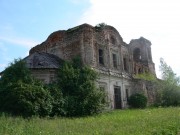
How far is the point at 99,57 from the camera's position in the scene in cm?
2806

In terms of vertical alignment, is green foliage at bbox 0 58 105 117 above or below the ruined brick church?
below

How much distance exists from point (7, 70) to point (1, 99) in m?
2.68

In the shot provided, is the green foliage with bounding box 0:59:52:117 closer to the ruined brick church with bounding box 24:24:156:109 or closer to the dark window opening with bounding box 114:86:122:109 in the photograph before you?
the ruined brick church with bounding box 24:24:156:109

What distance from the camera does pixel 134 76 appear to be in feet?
106

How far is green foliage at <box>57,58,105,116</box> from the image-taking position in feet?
66.0

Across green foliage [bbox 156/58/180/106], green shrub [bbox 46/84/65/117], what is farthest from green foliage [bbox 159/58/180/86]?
green shrub [bbox 46/84/65/117]

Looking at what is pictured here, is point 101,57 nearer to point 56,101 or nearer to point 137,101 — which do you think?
point 137,101

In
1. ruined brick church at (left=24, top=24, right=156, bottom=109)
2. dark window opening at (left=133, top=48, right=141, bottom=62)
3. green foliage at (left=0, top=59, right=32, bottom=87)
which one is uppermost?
dark window opening at (left=133, top=48, right=141, bottom=62)

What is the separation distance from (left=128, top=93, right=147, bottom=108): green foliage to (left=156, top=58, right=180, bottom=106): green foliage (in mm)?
2332

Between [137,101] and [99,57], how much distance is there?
5.78 m

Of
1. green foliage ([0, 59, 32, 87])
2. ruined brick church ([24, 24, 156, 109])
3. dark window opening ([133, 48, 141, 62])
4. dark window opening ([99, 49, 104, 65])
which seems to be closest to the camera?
green foliage ([0, 59, 32, 87])

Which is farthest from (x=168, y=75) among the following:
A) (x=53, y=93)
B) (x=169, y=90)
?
(x=53, y=93)

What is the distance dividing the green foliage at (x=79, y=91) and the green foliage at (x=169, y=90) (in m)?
10.1

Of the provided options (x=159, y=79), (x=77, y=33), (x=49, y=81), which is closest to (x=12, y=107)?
(x=49, y=81)
